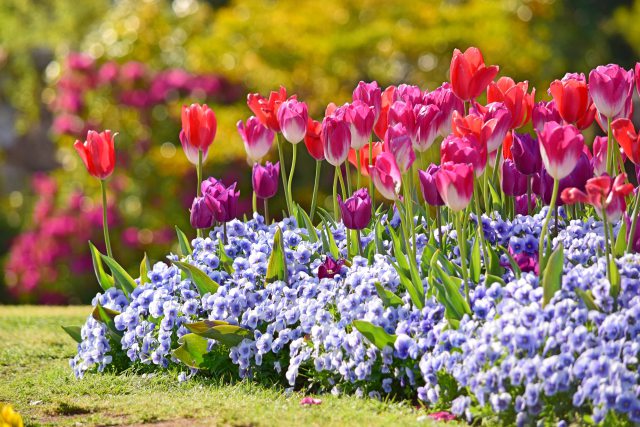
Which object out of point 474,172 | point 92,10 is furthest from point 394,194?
point 92,10

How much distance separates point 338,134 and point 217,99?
25.1 feet

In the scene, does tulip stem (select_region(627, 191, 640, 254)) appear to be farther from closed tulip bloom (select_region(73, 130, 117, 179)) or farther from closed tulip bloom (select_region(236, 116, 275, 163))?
closed tulip bloom (select_region(73, 130, 117, 179))

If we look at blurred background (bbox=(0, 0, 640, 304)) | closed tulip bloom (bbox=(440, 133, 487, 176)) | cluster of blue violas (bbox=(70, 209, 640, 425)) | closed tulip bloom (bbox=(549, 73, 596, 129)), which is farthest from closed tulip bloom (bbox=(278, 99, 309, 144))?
blurred background (bbox=(0, 0, 640, 304))

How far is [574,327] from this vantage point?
348 centimetres

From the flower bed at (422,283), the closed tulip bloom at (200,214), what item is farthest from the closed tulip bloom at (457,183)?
the closed tulip bloom at (200,214)

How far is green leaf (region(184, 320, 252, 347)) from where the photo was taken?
418 cm

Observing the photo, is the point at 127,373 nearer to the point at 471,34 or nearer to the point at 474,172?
the point at 474,172

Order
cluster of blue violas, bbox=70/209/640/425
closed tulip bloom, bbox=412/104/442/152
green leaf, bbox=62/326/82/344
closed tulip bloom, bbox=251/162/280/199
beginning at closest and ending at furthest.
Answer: cluster of blue violas, bbox=70/209/640/425 → closed tulip bloom, bbox=412/104/442/152 → closed tulip bloom, bbox=251/162/280/199 → green leaf, bbox=62/326/82/344

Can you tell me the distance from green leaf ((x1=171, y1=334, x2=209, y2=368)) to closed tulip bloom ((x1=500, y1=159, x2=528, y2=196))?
1405 mm

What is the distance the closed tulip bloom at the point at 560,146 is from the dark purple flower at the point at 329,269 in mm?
1066

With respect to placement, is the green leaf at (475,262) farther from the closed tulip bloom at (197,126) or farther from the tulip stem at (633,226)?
the closed tulip bloom at (197,126)

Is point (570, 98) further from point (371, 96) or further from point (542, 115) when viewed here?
point (371, 96)

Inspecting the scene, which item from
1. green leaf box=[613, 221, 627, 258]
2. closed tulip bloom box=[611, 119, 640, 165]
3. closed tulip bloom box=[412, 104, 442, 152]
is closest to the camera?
closed tulip bloom box=[611, 119, 640, 165]

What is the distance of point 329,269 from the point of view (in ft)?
13.9
